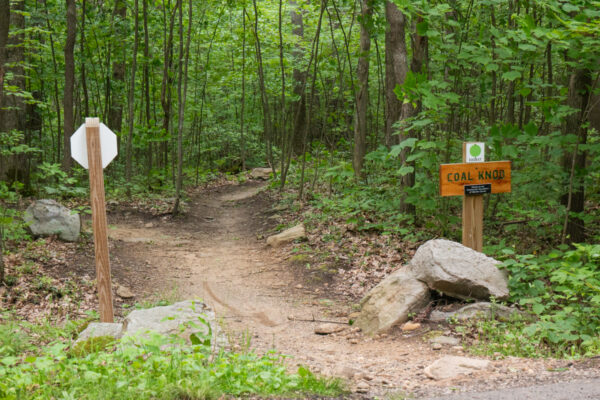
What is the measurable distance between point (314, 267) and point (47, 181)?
11.6 meters

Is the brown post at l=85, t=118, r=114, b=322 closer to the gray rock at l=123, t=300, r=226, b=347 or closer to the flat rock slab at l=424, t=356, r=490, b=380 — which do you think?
the gray rock at l=123, t=300, r=226, b=347

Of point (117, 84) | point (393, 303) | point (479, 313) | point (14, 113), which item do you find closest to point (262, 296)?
point (393, 303)

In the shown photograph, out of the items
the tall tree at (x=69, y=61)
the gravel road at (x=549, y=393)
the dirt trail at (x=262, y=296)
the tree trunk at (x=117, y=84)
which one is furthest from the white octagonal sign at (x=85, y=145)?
the tree trunk at (x=117, y=84)

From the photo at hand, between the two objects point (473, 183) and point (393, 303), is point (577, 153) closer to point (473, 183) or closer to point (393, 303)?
point (473, 183)

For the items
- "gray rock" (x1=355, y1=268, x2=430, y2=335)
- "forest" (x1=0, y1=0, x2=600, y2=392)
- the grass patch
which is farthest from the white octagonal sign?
the grass patch

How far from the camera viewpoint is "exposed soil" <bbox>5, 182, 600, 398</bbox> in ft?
12.9

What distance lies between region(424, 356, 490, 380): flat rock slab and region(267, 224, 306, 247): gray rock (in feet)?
19.7

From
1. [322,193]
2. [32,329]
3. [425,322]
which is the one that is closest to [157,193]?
[322,193]

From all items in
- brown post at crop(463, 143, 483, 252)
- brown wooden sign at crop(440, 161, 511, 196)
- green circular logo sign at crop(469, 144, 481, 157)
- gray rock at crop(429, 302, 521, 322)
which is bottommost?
gray rock at crop(429, 302, 521, 322)

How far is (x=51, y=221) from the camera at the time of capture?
9031 mm

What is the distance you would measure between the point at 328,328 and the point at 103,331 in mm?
2609

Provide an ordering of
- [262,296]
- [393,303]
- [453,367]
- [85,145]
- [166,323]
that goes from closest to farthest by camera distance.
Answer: [453,367]
[166,323]
[85,145]
[393,303]
[262,296]

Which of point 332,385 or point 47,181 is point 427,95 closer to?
point 332,385

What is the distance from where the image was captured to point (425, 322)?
18.1 ft
